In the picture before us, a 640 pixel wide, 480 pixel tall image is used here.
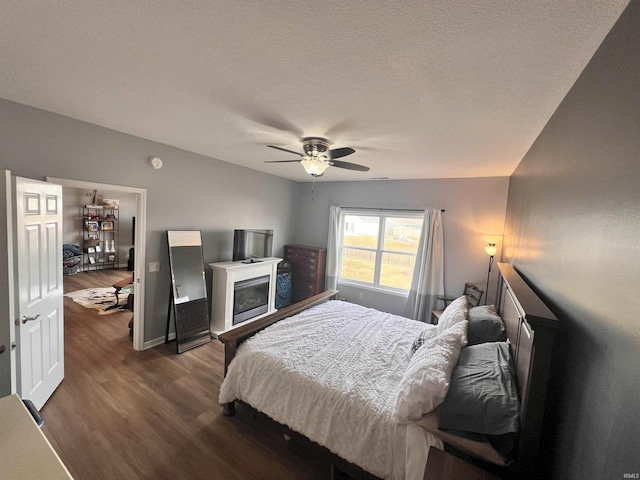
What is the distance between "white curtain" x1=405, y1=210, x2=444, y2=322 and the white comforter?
165 centimetres

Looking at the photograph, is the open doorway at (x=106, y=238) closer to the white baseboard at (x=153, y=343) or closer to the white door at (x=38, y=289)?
the white baseboard at (x=153, y=343)

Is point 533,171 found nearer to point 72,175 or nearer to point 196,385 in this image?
point 196,385

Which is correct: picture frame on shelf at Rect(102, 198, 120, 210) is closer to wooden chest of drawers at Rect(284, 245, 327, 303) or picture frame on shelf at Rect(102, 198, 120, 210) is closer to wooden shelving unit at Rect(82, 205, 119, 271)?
wooden shelving unit at Rect(82, 205, 119, 271)

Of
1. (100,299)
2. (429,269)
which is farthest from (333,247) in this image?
(100,299)

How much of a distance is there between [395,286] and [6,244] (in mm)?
4723

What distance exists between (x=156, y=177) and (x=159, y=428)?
2658mm

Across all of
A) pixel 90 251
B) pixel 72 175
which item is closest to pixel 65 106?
pixel 72 175

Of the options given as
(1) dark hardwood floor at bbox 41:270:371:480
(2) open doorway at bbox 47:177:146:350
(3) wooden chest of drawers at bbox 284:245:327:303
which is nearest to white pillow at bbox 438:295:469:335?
(1) dark hardwood floor at bbox 41:270:371:480

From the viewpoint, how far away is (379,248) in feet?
16.0

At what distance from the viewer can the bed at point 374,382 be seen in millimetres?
1140

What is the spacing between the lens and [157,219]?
3223 millimetres

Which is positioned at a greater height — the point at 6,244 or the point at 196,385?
the point at 6,244

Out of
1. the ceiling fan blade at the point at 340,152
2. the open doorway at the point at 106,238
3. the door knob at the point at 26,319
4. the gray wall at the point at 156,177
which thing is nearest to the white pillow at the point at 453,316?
the ceiling fan blade at the point at 340,152

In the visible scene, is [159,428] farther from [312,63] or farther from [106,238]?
[106,238]
